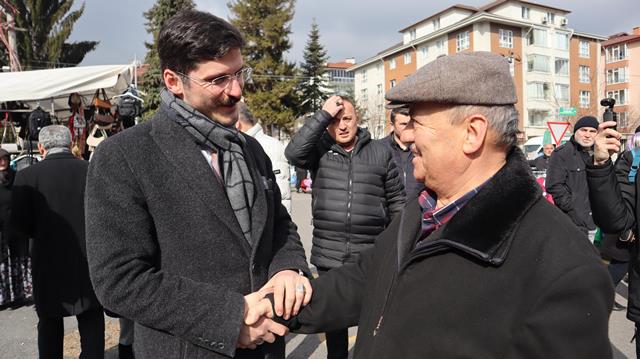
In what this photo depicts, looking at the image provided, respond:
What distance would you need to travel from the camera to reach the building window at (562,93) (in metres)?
47.8

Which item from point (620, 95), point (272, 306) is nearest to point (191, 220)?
point (272, 306)

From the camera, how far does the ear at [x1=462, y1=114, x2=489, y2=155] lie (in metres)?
1.46

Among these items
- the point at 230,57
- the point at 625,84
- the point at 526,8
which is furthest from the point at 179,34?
the point at 625,84

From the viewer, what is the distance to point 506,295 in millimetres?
1276

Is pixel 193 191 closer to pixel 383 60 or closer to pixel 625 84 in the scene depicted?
pixel 383 60

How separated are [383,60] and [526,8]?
16.5 meters

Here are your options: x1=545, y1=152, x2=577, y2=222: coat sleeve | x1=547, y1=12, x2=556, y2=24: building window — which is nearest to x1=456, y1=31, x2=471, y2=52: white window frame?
x1=547, y1=12, x2=556, y2=24: building window

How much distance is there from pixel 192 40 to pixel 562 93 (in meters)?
54.1

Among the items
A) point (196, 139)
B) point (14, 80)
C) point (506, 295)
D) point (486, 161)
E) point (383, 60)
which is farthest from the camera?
point (383, 60)

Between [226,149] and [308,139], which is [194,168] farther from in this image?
[308,139]

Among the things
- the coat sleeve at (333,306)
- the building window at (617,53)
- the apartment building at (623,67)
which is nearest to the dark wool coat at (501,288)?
the coat sleeve at (333,306)

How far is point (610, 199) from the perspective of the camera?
2.93 m

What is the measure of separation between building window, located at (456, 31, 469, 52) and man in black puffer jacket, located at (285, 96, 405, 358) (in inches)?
1758

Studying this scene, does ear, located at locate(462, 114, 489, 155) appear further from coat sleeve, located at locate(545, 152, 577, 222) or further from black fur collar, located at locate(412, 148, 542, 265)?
A: coat sleeve, located at locate(545, 152, 577, 222)
